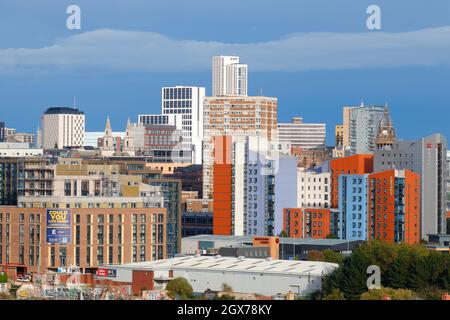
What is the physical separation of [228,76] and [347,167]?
66.0 meters

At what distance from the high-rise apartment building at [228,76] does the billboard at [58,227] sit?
81557mm

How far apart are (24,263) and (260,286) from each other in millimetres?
12426

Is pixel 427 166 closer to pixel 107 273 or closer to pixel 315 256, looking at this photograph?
pixel 315 256

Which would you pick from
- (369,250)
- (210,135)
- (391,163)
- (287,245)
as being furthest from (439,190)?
(210,135)

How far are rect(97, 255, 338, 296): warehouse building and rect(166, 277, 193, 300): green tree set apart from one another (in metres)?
0.74

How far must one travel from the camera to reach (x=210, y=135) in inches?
3531

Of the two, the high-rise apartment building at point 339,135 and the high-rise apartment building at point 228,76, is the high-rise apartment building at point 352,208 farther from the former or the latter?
the high-rise apartment building at point 228,76

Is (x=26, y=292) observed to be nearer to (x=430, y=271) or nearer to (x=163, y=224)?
(x=430, y=271)

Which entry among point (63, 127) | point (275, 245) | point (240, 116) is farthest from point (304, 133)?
point (275, 245)

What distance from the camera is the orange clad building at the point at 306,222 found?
56.6 metres

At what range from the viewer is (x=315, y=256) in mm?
43531

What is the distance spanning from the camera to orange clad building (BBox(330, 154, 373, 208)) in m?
60.2

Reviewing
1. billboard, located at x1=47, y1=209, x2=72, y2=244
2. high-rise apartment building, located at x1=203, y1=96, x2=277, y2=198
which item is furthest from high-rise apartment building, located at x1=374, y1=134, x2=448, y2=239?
high-rise apartment building, located at x1=203, y1=96, x2=277, y2=198

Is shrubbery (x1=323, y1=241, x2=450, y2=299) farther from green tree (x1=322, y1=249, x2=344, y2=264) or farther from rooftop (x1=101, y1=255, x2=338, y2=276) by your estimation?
green tree (x1=322, y1=249, x2=344, y2=264)
